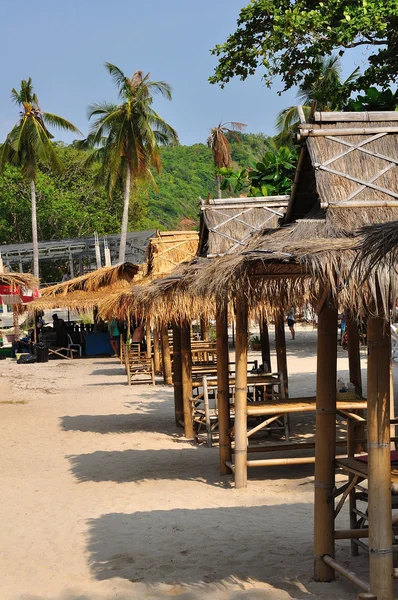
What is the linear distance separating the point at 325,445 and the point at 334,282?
3.30 ft

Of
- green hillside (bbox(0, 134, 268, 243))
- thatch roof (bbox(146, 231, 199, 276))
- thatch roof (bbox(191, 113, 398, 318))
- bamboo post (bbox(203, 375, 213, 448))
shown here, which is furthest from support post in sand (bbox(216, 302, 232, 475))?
green hillside (bbox(0, 134, 268, 243))

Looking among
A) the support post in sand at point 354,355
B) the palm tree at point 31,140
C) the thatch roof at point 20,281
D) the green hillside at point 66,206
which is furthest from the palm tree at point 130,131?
the support post in sand at point 354,355

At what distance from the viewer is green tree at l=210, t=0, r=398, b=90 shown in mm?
10641

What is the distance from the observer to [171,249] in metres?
16.2

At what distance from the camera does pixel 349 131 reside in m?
6.84

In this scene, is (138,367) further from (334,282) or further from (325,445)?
(334,282)

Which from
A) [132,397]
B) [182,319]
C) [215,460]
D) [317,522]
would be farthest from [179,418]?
[317,522]

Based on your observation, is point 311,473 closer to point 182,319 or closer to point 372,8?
point 182,319

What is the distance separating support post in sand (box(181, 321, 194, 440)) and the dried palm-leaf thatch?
13616 mm

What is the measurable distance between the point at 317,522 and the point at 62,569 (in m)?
1.99

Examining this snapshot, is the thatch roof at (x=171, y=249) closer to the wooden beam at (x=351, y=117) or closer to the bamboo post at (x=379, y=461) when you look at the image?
the wooden beam at (x=351, y=117)

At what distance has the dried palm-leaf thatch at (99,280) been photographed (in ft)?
81.0

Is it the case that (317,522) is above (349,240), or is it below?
below

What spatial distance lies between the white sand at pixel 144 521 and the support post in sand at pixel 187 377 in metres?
0.21
